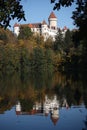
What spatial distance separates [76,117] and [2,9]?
10874mm

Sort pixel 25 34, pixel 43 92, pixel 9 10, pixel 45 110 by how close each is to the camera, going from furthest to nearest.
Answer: pixel 25 34 < pixel 43 92 < pixel 45 110 < pixel 9 10

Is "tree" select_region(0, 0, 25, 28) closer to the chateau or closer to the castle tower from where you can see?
the chateau

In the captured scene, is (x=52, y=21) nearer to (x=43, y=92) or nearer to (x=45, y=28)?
(x=45, y=28)

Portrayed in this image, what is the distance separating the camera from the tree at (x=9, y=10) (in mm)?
7383

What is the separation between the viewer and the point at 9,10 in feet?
24.3

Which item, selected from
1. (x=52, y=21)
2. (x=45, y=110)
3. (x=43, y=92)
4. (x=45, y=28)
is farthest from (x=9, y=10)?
(x=52, y=21)

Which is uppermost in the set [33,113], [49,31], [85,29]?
[49,31]

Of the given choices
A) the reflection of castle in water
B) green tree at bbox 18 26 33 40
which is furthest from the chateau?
the reflection of castle in water

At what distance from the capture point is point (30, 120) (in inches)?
675

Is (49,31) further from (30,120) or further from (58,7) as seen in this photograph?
(58,7)

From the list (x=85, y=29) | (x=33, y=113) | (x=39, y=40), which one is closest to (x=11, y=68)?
(x=39, y=40)

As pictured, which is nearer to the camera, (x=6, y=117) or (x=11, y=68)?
(x=6, y=117)

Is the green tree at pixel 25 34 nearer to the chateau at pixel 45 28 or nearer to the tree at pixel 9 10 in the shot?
the chateau at pixel 45 28

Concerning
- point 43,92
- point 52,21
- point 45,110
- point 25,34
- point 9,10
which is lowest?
point 45,110
